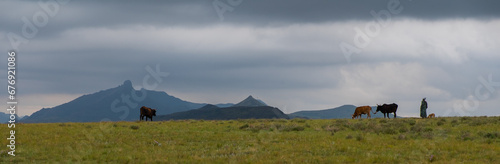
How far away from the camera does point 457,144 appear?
77.2ft

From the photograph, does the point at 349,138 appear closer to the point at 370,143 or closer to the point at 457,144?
the point at 370,143

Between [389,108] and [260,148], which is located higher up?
[389,108]

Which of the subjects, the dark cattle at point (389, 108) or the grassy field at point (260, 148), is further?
the dark cattle at point (389, 108)

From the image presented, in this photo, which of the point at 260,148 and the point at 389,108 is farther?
the point at 389,108

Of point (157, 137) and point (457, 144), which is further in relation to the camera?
point (157, 137)

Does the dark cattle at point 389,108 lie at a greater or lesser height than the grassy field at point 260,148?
greater

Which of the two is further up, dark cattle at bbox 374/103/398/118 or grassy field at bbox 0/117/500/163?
dark cattle at bbox 374/103/398/118

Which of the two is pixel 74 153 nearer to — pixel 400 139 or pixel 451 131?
pixel 400 139

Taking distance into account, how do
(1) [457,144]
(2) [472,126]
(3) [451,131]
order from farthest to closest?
(2) [472,126] → (3) [451,131] → (1) [457,144]

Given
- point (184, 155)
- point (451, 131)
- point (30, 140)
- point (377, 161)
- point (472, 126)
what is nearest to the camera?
point (377, 161)

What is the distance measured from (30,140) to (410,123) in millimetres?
25411

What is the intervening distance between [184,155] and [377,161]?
766cm

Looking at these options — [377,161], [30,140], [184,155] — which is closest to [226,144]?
[184,155]

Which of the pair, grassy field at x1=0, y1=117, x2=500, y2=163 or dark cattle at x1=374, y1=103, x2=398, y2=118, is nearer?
grassy field at x1=0, y1=117, x2=500, y2=163
